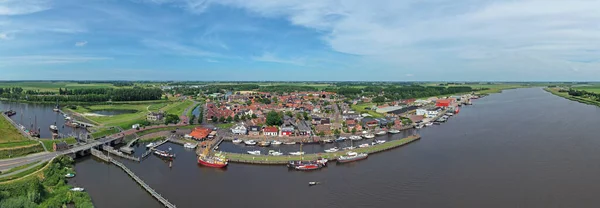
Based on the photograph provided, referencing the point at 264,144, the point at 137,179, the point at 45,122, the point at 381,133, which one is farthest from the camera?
the point at 45,122

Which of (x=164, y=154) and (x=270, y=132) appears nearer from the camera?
(x=164, y=154)

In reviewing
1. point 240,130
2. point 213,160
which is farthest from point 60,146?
point 240,130

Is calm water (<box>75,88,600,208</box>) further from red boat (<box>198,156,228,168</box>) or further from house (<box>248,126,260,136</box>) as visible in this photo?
house (<box>248,126,260,136</box>)

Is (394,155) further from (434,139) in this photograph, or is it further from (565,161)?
(565,161)

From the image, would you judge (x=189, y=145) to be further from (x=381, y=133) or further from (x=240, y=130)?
(x=381, y=133)

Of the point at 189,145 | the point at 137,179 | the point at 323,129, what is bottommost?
the point at 137,179

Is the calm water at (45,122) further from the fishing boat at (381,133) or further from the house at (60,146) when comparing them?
the fishing boat at (381,133)

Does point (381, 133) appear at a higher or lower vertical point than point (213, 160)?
higher

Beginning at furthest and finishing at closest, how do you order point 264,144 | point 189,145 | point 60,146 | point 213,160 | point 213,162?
point 264,144, point 189,145, point 60,146, point 213,160, point 213,162
